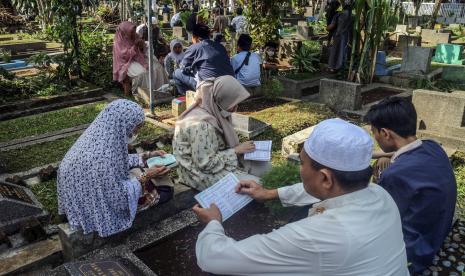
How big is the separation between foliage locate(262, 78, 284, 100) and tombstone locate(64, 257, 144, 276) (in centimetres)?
559

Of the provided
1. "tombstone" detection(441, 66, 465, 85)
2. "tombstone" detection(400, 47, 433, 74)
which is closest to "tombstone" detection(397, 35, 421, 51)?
"tombstone" detection(441, 66, 465, 85)

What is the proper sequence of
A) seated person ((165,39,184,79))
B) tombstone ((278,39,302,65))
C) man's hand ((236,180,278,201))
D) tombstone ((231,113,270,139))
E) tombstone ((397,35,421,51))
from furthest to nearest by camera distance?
1. tombstone ((397,35,421,51))
2. tombstone ((278,39,302,65))
3. seated person ((165,39,184,79))
4. tombstone ((231,113,270,139))
5. man's hand ((236,180,278,201))

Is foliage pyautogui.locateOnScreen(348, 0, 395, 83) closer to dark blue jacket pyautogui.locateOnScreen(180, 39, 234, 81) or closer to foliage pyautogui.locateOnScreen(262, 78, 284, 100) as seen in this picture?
foliage pyautogui.locateOnScreen(262, 78, 284, 100)

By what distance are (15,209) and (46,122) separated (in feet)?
11.4

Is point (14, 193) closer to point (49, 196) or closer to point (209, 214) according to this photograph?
point (49, 196)

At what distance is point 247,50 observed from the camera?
24.3 feet

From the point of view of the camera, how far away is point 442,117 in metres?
5.79

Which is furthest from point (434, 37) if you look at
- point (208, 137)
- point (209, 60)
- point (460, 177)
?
point (208, 137)

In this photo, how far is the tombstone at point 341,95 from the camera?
281 inches

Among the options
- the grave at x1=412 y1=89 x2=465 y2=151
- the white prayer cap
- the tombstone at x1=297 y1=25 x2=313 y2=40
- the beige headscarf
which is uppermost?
the tombstone at x1=297 y1=25 x2=313 y2=40

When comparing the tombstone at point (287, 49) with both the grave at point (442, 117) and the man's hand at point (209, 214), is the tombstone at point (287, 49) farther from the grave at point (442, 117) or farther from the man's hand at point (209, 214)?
the man's hand at point (209, 214)

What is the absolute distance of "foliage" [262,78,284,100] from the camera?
7.75 meters

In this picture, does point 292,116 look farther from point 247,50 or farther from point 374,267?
point 374,267

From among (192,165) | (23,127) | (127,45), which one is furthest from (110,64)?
(192,165)
